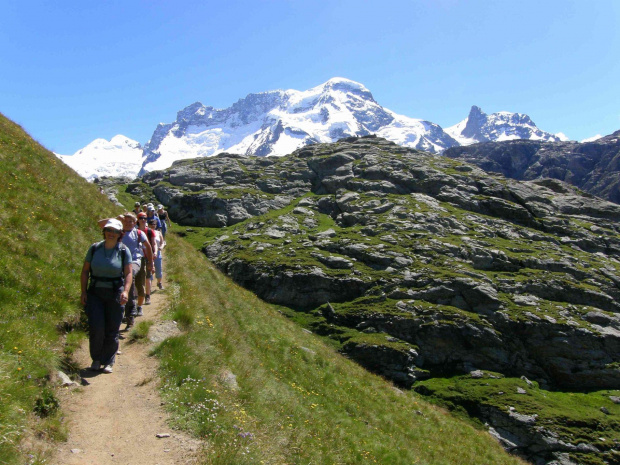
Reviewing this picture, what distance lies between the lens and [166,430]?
8414 mm

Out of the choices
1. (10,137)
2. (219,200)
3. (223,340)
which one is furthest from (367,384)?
(219,200)

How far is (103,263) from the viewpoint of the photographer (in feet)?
33.2

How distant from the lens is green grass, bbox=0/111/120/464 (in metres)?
6.96

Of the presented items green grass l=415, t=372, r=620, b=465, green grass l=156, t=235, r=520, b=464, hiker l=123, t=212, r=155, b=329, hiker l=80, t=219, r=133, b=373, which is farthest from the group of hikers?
green grass l=415, t=372, r=620, b=465

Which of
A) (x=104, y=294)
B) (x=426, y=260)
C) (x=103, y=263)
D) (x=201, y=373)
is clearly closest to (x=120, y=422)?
(x=201, y=373)

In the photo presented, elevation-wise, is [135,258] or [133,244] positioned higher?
[133,244]

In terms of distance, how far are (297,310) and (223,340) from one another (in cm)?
4792

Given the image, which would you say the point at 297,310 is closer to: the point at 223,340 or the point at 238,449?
the point at 223,340

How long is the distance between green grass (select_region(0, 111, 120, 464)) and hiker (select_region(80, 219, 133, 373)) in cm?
87

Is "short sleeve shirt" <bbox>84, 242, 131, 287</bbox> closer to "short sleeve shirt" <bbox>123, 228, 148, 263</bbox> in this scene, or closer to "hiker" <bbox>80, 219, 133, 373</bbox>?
"hiker" <bbox>80, 219, 133, 373</bbox>

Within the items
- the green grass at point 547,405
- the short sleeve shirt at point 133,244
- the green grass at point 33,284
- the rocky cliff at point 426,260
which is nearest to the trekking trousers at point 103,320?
the green grass at point 33,284

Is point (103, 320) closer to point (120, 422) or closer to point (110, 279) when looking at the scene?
point (110, 279)

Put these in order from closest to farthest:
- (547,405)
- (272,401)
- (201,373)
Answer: (201,373) < (272,401) < (547,405)

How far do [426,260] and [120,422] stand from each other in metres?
66.5
